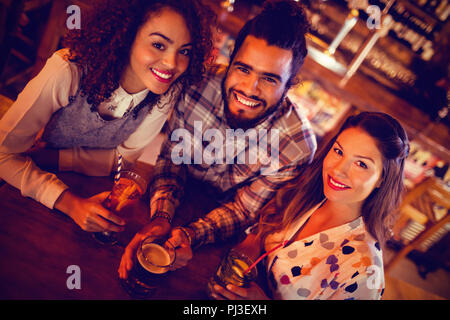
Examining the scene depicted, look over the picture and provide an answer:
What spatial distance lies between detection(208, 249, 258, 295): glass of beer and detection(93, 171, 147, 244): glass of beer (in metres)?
0.47

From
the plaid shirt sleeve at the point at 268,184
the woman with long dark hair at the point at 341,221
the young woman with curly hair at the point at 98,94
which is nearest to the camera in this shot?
the young woman with curly hair at the point at 98,94

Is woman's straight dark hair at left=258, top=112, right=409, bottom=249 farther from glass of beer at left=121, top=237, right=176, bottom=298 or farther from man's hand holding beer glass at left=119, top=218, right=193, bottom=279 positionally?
glass of beer at left=121, top=237, right=176, bottom=298

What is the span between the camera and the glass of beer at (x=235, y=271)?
3.49 feet

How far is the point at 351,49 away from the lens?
420cm

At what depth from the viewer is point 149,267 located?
0.94m

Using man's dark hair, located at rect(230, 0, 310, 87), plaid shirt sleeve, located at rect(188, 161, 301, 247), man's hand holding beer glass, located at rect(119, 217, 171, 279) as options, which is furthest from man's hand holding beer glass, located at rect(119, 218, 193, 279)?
man's dark hair, located at rect(230, 0, 310, 87)

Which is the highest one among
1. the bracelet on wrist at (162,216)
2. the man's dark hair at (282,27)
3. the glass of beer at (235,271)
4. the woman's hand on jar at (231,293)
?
the man's dark hair at (282,27)

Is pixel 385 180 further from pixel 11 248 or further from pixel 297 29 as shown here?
pixel 11 248

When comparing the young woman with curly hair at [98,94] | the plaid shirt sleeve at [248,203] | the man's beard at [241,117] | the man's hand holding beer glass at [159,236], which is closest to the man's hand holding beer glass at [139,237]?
the man's hand holding beer glass at [159,236]

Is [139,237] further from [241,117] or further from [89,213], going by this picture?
[241,117]

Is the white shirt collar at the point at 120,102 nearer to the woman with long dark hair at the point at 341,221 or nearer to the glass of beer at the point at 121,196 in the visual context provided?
the glass of beer at the point at 121,196

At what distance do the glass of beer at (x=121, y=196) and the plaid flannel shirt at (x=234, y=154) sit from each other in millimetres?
364
